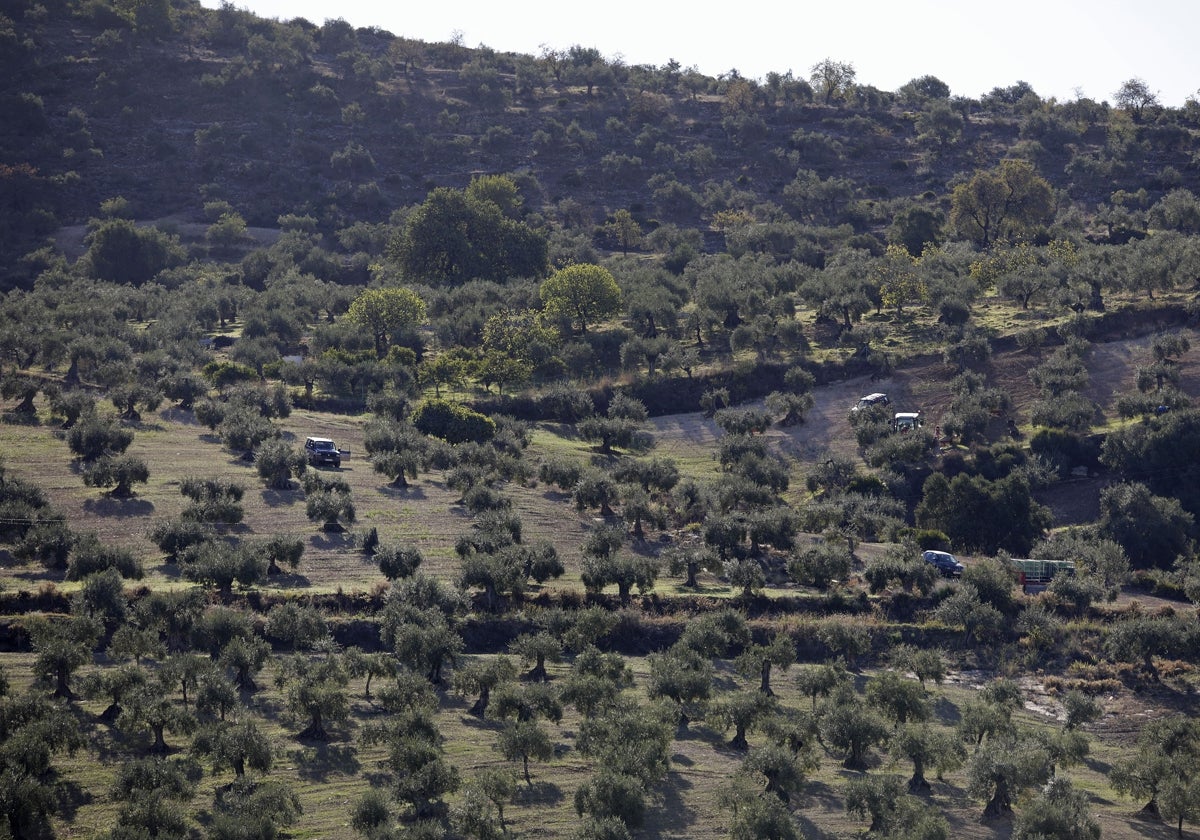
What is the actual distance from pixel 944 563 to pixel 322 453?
38868 mm

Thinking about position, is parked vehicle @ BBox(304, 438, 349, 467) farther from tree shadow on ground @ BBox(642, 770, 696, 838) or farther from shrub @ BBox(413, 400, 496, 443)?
tree shadow on ground @ BBox(642, 770, 696, 838)

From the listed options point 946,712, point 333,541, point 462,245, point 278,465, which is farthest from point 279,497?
point 462,245

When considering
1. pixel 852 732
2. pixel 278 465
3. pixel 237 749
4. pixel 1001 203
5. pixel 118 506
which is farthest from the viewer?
pixel 1001 203

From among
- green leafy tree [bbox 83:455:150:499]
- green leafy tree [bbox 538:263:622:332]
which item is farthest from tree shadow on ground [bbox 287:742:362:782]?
green leafy tree [bbox 538:263:622:332]

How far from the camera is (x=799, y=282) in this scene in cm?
12962

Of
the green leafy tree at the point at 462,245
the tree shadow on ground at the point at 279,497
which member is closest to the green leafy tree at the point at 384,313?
the green leafy tree at the point at 462,245

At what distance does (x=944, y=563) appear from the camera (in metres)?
72.1

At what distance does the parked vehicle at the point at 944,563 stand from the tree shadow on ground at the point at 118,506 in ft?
142

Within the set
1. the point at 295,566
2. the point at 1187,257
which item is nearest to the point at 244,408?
the point at 295,566

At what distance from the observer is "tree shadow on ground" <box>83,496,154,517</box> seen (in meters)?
67.8

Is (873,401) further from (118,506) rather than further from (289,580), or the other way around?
(118,506)

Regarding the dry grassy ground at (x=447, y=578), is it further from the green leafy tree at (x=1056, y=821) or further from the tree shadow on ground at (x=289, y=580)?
the green leafy tree at (x=1056, y=821)

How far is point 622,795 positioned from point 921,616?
29939 millimetres

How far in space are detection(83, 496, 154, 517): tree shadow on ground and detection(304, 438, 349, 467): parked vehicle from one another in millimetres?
13172
